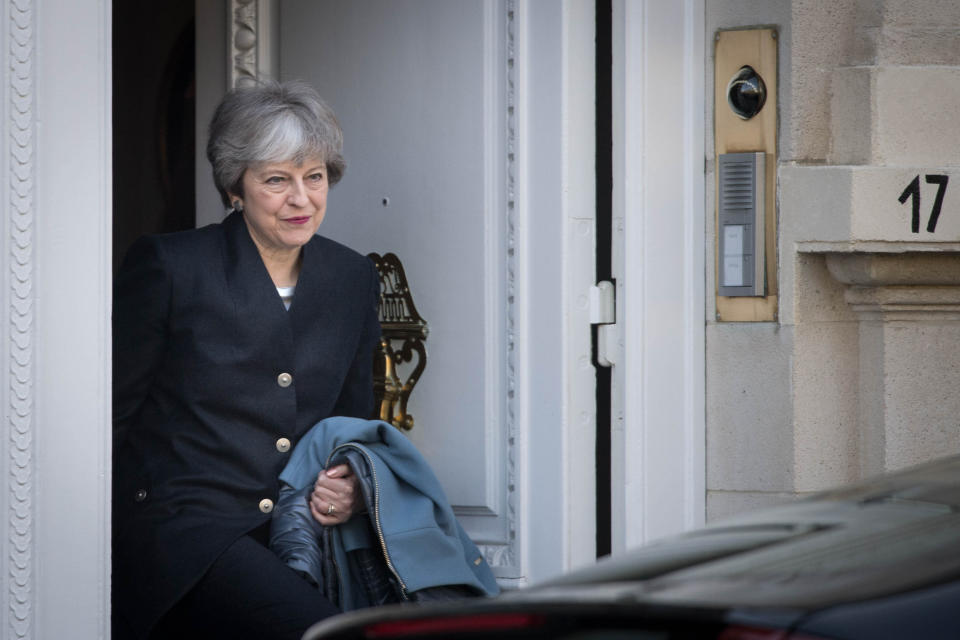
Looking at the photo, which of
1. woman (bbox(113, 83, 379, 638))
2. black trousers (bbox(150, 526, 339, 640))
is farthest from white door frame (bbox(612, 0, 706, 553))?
black trousers (bbox(150, 526, 339, 640))

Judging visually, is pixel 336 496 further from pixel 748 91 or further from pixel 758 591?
pixel 758 591

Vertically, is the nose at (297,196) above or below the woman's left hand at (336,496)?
above

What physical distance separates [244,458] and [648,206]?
140 cm

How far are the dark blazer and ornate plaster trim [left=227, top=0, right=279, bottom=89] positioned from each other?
3.64 feet

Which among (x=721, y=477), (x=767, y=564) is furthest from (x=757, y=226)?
(x=767, y=564)

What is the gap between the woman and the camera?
333 centimetres

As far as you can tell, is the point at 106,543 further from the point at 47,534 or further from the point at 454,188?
the point at 454,188

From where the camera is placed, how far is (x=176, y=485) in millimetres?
3439

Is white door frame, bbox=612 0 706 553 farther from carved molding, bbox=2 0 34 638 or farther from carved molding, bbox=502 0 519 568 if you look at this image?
carved molding, bbox=2 0 34 638

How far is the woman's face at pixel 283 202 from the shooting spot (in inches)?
142

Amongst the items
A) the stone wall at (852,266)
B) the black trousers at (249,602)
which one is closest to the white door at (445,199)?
the stone wall at (852,266)

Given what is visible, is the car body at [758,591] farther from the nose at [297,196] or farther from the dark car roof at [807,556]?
the nose at [297,196]

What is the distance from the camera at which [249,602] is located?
10.9 feet

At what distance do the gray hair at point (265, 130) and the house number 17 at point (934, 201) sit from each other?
1.59 metres
